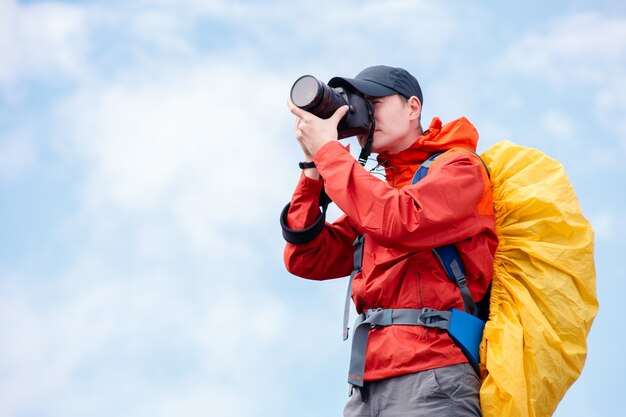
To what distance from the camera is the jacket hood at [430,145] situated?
3568 millimetres

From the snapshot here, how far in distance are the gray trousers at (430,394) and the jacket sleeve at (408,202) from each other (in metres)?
0.49

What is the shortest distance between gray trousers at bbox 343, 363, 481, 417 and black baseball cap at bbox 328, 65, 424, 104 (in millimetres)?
1244

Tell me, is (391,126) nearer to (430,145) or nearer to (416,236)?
(430,145)

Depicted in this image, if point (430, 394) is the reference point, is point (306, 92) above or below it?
above

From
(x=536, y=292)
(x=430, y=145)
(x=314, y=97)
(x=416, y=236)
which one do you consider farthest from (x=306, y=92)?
(x=536, y=292)

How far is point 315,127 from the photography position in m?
3.44

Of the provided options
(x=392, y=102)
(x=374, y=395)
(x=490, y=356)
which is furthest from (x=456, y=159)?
(x=374, y=395)

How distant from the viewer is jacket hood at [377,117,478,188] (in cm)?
357

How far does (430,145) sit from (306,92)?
57cm

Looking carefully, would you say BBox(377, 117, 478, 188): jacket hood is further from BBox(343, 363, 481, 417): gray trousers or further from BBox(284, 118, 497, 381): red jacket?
BBox(343, 363, 481, 417): gray trousers

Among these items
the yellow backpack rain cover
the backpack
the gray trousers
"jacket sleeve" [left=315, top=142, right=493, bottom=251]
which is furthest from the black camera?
the gray trousers

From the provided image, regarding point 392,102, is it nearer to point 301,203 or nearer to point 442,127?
point 442,127

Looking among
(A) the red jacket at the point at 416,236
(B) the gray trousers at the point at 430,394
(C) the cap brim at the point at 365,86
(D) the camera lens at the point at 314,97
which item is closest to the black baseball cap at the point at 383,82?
(C) the cap brim at the point at 365,86

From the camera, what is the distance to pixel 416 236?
3182 millimetres
